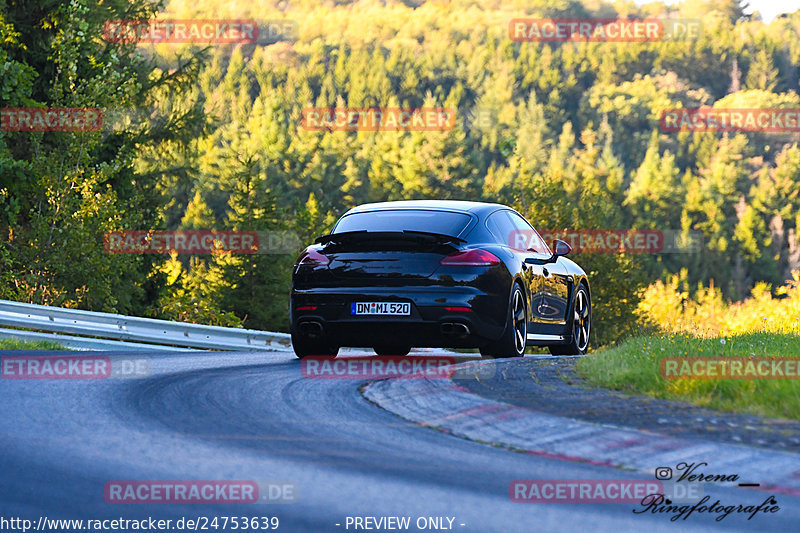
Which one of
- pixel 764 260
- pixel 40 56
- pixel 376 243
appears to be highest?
pixel 40 56

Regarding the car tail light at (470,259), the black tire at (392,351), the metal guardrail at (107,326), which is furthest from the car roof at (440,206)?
the metal guardrail at (107,326)

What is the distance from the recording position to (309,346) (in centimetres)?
1147

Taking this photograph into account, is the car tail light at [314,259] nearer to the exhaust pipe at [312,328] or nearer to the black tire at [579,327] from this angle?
the exhaust pipe at [312,328]

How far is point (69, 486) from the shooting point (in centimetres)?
502

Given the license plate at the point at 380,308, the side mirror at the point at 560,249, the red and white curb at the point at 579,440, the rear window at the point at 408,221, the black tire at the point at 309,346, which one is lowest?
the black tire at the point at 309,346

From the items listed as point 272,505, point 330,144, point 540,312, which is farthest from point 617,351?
point 330,144

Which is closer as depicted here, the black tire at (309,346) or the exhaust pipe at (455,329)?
the exhaust pipe at (455,329)

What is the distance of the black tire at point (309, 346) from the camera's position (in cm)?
1136

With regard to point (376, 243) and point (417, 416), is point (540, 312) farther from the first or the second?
point (417, 416)

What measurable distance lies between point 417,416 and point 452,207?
4756mm

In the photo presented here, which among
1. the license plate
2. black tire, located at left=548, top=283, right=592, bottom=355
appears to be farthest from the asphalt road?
black tire, located at left=548, top=283, right=592, bottom=355

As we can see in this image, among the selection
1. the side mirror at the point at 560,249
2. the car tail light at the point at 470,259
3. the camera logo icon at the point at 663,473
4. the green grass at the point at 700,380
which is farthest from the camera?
the side mirror at the point at 560,249

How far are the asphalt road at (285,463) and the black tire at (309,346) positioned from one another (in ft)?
10.3

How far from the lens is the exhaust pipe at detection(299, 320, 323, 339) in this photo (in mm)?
10898
